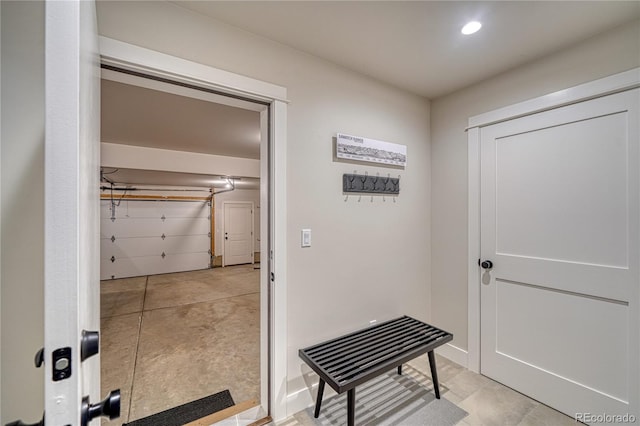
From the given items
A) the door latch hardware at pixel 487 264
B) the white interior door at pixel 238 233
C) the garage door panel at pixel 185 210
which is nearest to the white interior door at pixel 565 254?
the door latch hardware at pixel 487 264

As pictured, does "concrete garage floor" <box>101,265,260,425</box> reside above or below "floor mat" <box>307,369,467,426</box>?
below

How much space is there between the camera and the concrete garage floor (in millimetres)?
2133

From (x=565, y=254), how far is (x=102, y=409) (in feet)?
7.99

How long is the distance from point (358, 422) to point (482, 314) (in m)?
1.30

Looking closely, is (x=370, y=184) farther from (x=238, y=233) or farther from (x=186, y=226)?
(x=238, y=233)

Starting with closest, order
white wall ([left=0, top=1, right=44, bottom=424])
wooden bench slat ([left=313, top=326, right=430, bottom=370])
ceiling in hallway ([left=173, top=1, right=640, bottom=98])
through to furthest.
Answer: white wall ([left=0, top=1, right=44, bottom=424])
ceiling in hallway ([left=173, top=1, right=640, bottom=98])
wooden bench slat ([left=313, top=326, right=430, bottom=370])

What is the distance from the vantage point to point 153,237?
23.6 feet

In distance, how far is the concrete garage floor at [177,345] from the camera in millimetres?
2133

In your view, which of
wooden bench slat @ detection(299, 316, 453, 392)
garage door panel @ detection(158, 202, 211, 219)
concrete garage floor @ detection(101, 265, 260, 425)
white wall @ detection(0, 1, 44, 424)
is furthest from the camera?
garage door panel @ detection(158, 202, 211, 219)

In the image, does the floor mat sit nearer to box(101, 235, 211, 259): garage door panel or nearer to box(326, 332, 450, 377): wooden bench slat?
box(326, 332, 450, 377): wooden bench slat

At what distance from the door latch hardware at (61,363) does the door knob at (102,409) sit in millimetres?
109

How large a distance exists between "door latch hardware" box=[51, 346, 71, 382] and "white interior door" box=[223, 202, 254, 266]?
8.19 metres

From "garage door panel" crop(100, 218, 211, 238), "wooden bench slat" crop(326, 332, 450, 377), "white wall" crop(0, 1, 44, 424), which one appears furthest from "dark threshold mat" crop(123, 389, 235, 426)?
"garage door panel" crop(100, 218, 211, 238)

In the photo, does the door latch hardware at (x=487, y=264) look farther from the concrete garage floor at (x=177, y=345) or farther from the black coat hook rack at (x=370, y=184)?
the concrete garage floor at (x=177, y=345)
